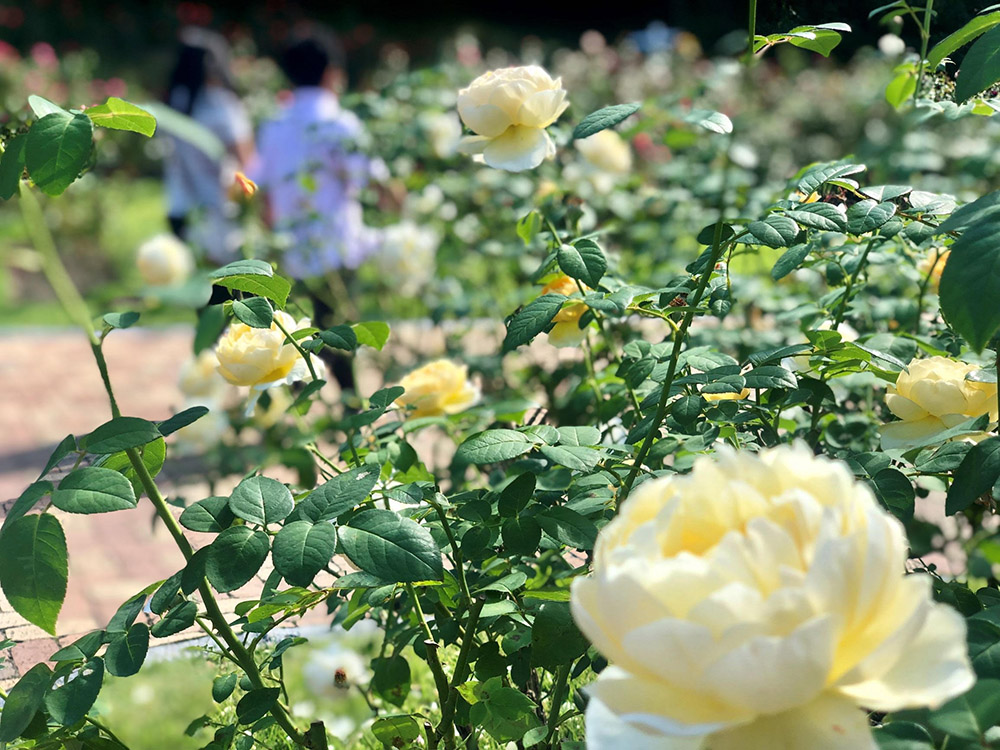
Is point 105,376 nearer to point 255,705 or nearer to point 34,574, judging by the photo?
point 34,574

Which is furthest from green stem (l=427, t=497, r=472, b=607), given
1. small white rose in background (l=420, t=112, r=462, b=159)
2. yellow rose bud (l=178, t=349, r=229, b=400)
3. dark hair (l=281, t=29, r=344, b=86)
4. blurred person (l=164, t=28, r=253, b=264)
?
blurred person (l=164, t=28, r=253, b=264)

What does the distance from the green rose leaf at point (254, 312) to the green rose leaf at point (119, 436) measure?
14 cm

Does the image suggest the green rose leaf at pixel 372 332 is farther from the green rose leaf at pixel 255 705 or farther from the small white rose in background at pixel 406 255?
the small white rose in background at pixel 406 255

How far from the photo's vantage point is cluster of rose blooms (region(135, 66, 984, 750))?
1.46 ft

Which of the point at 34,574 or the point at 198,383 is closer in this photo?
the point at 34,574

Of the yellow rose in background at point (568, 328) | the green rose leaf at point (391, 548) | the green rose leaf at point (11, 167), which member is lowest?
the yellow rose in background at point (568, 328)

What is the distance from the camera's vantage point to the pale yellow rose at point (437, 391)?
1.29 m

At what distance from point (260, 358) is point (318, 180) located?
2529 mm

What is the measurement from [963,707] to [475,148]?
76 cm

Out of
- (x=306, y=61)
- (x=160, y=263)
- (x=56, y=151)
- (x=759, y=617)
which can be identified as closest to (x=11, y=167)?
(x=56, y=151)

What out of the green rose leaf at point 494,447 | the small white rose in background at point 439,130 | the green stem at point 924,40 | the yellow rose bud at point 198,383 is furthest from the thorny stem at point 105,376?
the small white rose in background at point 439,130

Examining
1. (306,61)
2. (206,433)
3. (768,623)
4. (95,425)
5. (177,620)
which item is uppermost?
(768,623)

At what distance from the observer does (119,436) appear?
750mm

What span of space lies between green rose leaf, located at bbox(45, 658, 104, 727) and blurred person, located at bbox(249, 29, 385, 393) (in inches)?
72.7
